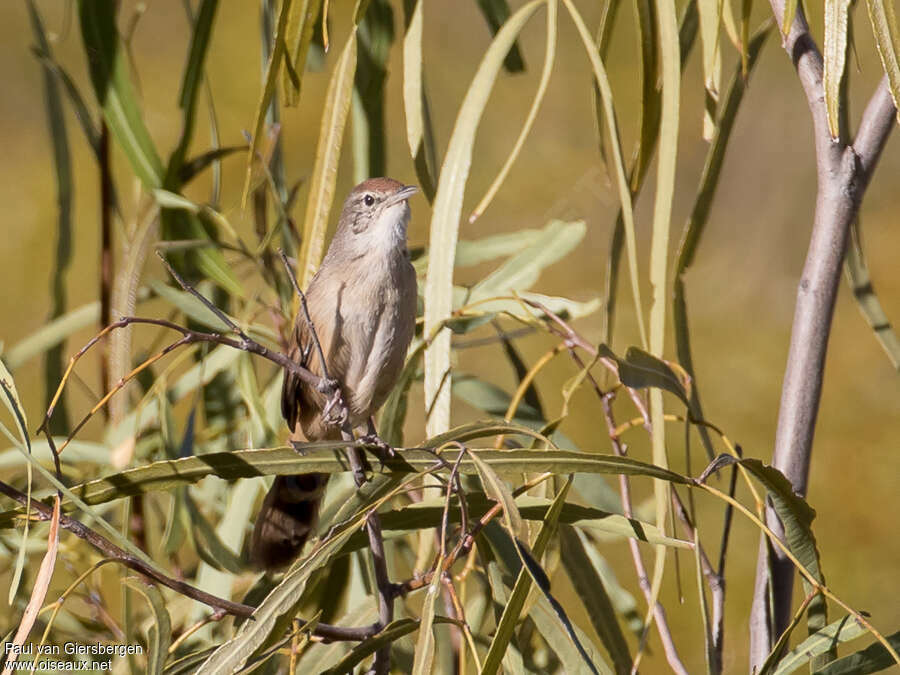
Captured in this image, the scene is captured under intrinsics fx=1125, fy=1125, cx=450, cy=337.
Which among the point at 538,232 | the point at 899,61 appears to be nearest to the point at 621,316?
the point at 538,232

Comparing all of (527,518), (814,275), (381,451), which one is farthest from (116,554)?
(814,275)

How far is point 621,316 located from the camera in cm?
644

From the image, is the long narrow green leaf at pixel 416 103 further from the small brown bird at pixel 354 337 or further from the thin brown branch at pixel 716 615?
the thin brown branch at pixel 716 615

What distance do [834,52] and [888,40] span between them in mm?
84

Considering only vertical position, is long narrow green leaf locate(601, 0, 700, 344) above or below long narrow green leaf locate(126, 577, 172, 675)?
above

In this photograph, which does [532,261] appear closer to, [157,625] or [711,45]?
[711,45]

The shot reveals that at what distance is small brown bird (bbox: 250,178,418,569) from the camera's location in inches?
93.9

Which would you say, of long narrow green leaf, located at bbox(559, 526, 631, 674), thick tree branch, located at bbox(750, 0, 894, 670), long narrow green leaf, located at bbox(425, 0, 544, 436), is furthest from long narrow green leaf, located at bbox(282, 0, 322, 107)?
long narrow green leaf, located at bbox(559, 526, 631, 674)

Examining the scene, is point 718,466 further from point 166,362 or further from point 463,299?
point 166,362

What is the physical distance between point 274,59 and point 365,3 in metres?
0.22

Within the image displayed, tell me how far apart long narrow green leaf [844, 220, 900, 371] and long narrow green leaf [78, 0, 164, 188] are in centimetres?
154

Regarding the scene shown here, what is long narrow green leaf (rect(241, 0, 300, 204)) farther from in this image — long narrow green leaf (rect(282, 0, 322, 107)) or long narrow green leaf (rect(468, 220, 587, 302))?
long narrow green leaf (rect(468, 220, 587, 302))

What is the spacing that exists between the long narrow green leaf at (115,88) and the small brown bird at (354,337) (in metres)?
0.49

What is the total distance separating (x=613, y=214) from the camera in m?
6.52
